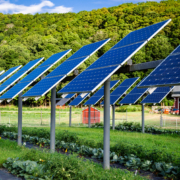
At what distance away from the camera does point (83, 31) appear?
89375mm

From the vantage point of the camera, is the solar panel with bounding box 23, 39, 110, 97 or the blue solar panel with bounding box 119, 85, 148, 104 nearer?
the solar panel with bounding box 23, 39, 110, 97

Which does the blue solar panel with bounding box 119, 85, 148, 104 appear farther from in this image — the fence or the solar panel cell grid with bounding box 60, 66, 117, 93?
the solar panel cell grid with bounding box 60, 66, 117, 93

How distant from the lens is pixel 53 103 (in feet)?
37.2

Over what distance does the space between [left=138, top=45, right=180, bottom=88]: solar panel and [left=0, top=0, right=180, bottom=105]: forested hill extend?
63.3 m

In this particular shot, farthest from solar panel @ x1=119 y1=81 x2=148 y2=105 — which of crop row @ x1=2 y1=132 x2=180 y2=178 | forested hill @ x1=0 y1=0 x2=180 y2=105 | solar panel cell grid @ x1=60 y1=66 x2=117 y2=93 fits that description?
forested hill @ x1=0 y1=0 x2=180 y2=105

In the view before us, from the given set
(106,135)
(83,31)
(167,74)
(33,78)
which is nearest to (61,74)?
(33,78)

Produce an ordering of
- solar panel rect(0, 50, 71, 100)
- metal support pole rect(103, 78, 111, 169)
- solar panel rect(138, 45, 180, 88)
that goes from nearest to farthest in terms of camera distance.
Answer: solar panel rect(138, 45, 180, 88) < metal support pole rect(103, 78, 111, 169) < solar panel rect(0, 50, 71, 100)

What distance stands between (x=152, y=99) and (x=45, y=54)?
5544 centimetres

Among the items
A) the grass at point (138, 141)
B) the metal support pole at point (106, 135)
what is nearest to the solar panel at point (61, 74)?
the metal support pole at point (106, 135)

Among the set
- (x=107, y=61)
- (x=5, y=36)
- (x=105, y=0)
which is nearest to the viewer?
(x=107, y=61)

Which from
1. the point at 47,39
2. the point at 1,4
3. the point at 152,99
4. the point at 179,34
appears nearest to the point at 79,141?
the point at 152,99

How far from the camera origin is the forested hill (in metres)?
75.8

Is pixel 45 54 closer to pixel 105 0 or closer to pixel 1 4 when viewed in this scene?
pixel 105 0

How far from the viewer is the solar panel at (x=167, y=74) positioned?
21.6 feet
